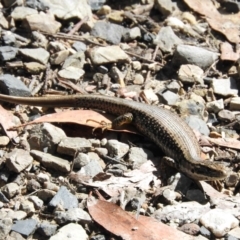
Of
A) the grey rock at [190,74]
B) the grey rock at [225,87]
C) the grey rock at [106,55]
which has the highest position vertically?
the grey rock at [106,55]

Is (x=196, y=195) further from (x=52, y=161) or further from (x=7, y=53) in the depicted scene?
(x=7, y=53)

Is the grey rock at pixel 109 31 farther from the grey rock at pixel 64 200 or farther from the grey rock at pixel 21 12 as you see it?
the grey rock at pixel 64 200

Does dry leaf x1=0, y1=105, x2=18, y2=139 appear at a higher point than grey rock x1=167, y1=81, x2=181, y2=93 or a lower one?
lower

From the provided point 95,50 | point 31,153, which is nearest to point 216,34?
point 95,50

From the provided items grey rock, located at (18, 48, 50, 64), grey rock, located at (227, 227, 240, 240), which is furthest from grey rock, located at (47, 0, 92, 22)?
grey rock, located at (227, 227, 240, 240)

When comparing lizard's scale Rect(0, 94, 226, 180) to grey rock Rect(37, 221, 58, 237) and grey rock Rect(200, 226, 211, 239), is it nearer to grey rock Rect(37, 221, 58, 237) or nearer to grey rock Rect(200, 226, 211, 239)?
grey rock Rect(200, 226, 211, 239)

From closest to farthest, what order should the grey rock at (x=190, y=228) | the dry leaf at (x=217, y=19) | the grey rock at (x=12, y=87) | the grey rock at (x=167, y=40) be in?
the grey rock at (x=190, y=228), the grey rock at (x=12, y=87), the grey rock at (x=167, y=40), the dry leaf at (x=217, y=19)

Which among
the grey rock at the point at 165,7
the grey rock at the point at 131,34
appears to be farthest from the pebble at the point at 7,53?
the grey rock at the point at 165,7

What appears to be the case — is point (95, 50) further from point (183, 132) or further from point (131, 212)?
point (131, 212)
